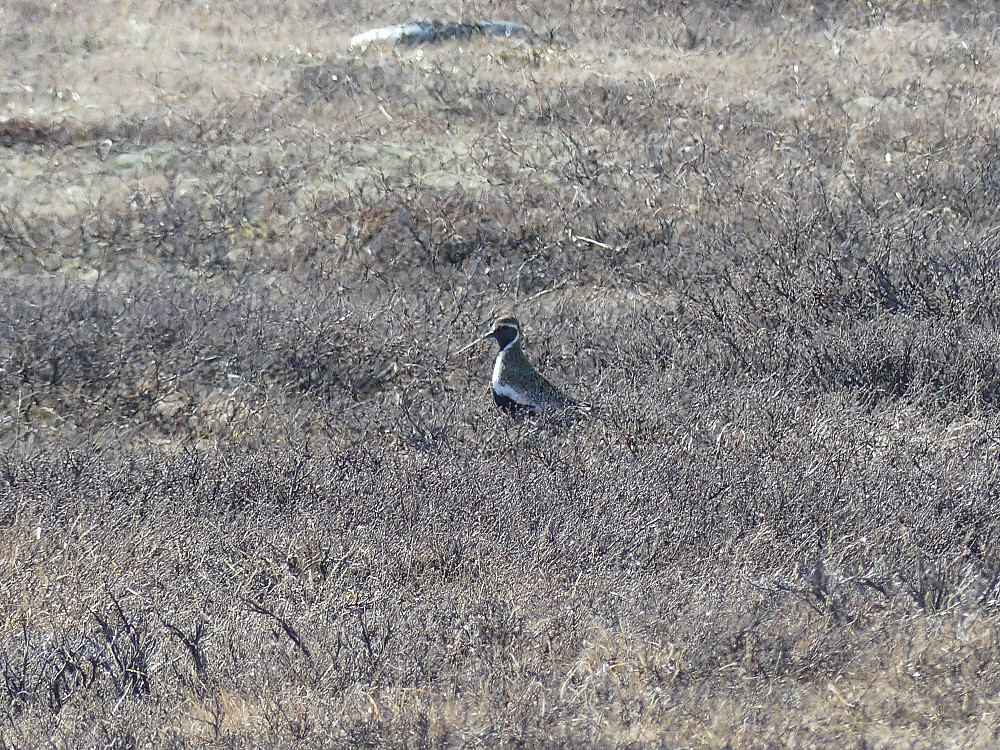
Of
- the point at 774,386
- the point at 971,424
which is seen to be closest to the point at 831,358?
the point at 774,386

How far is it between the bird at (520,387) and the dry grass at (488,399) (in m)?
0.20

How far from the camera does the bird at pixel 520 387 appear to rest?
19.2 feet

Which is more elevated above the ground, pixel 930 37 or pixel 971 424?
pixel 930 37

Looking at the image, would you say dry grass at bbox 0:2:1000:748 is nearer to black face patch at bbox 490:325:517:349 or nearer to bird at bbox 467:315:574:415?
bird at bbox 467:315:574:415

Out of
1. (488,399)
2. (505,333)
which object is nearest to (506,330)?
(505,333)

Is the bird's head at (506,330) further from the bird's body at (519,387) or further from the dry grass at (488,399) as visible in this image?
the dry grass at (488,399)

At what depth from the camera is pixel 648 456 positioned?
196 inches

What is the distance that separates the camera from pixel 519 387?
19.5 feet

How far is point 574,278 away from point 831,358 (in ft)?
9.90

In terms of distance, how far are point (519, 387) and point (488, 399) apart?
356 millimetres

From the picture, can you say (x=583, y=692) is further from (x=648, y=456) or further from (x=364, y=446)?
(x=364, y=446)

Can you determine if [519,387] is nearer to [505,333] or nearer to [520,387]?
[520,387]

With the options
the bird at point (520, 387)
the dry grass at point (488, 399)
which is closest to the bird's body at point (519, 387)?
the bird at point (520, 387)

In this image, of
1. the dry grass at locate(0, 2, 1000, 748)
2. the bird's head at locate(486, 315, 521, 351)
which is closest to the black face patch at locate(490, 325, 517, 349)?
the bird's head at locate(486, 315, 521, 351)
